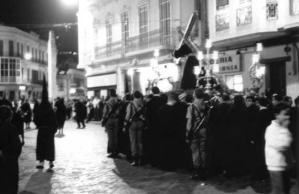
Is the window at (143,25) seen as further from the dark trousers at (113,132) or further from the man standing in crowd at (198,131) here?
the man standing in crowd at (198,131)

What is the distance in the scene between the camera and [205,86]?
13.8 meters

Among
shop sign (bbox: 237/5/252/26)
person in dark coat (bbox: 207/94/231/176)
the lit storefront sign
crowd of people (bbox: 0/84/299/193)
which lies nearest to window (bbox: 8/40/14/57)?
the lit storefront sign

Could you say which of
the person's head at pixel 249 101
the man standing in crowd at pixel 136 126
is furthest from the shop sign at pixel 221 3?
the person's head at pixel 249 101

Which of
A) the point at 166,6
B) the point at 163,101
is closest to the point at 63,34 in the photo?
the point at 166,6

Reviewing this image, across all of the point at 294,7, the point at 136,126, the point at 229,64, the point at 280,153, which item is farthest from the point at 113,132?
the point at 229,64

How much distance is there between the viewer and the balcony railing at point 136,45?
27.6 metres

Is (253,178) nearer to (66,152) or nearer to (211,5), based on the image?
(66,152)

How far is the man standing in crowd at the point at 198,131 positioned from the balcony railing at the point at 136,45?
17.8m

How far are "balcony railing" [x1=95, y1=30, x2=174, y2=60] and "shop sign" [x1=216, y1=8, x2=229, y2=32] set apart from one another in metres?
5.22

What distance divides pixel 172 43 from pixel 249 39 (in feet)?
25.0

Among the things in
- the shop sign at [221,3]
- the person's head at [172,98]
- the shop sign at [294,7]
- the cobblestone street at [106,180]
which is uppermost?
the shop sign at [221,3]

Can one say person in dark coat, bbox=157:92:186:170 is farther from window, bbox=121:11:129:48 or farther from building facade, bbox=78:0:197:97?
window, bbox=121:11:129:48

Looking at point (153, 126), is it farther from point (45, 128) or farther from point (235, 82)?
point (235, 82)

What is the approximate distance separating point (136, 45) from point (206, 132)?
21978 mm
